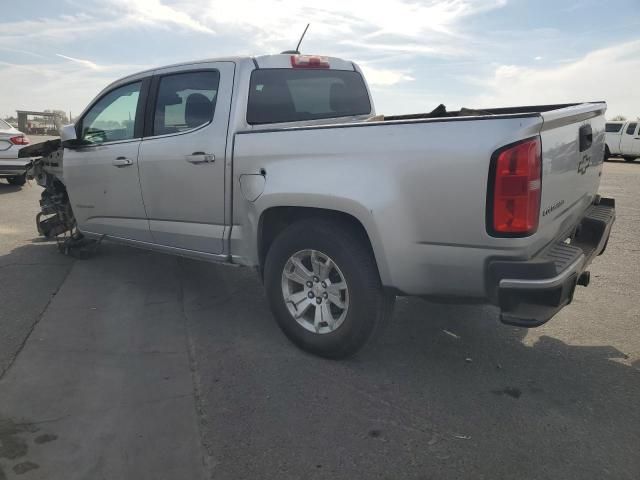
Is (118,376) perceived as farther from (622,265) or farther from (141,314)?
(622,265)

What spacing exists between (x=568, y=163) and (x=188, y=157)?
Result: 268cm

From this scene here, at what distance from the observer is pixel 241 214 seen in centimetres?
400

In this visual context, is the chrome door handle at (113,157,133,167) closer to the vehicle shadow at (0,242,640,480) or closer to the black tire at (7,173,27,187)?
the vehicle shadow at (0,242,640,480)

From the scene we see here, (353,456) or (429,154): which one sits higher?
(429,154)

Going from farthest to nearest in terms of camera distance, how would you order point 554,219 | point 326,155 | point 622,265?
point 622,265, point 326,155, point 554,219

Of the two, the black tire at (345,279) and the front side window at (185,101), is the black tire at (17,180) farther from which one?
the black tire at (345,279)

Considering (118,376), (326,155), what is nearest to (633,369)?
(326,155)

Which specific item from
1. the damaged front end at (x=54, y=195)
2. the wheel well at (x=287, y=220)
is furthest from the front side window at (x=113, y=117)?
the wheel well at (x=287, y=220)

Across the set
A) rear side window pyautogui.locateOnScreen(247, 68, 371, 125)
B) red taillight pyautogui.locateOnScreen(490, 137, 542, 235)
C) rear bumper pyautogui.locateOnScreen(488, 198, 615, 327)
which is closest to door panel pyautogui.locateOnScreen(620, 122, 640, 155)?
rear side window pyautogui.locateOnScreen(247, 68, 371, 125)

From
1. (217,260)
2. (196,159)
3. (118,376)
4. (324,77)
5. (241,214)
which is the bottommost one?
(118,376)

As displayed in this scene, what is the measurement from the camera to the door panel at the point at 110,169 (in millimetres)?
4941

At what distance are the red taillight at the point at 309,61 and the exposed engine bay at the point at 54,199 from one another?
338cm

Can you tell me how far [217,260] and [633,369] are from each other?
9.79ft

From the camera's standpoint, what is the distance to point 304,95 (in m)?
4.65
